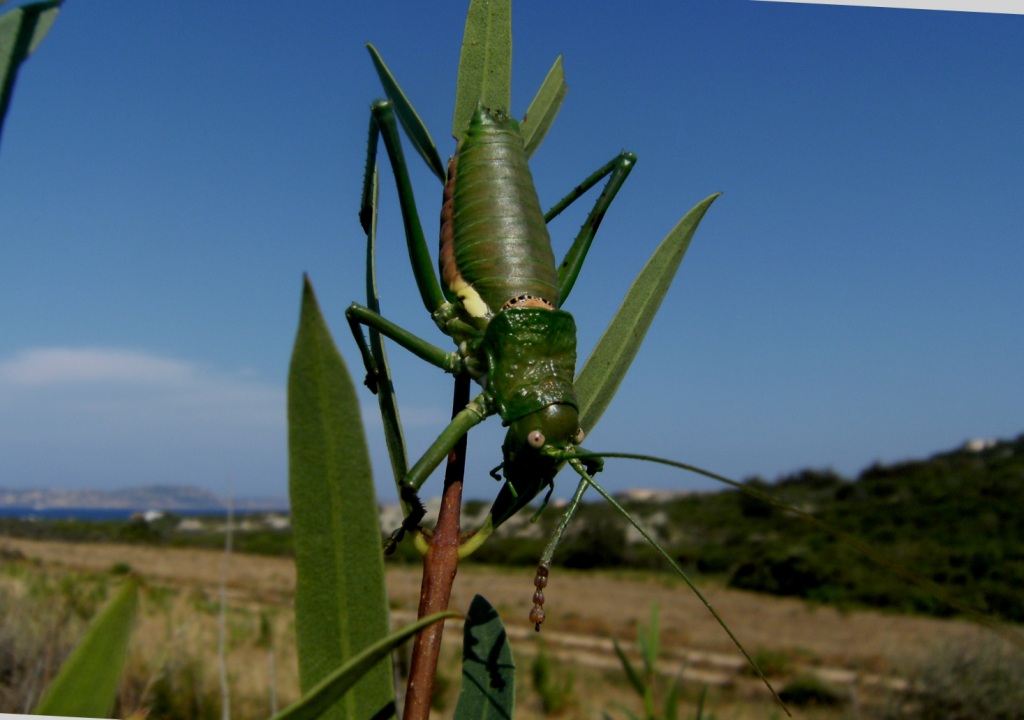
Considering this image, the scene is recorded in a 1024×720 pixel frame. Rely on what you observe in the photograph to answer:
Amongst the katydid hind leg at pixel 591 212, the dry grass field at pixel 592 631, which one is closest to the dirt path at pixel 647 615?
the dry grass field at pixel 592 631

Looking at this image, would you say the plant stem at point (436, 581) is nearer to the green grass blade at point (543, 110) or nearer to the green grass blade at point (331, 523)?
the green grass blade at point (331, 523)

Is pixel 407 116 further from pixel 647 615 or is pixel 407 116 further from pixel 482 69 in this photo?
pixel 647 615

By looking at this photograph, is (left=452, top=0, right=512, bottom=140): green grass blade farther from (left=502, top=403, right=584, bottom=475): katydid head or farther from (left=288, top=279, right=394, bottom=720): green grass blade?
(left=288, top=279, right=394, bottom=720): green grass blade

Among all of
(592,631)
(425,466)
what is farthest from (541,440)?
(592,631)

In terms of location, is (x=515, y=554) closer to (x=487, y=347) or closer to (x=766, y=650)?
(x=766, y=650)

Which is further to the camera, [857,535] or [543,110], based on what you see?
[857,535]

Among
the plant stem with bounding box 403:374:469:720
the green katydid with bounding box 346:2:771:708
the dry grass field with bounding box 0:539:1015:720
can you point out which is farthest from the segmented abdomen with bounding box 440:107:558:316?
the dry grass field with bounding box 0:539:1015:720

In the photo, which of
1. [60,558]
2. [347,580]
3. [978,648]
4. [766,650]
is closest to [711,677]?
[766,650]
